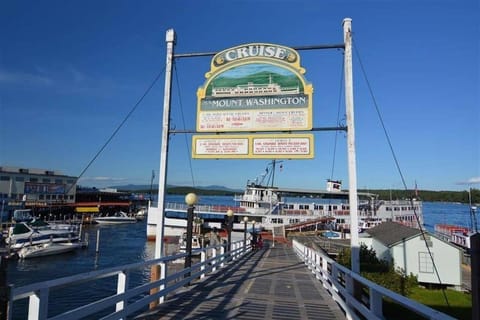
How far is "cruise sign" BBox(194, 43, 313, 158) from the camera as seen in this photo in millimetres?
10156

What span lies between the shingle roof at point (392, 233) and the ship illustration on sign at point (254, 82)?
17929 millimetres

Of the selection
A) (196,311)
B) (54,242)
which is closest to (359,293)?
(196,311)

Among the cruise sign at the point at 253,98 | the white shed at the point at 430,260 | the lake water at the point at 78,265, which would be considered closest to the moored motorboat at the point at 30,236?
the lake water at the point at 78,265

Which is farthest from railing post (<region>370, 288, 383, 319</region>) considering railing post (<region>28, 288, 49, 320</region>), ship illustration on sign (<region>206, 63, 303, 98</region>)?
ship illustration on sign (<region>206, 63, 303, 98</region>)

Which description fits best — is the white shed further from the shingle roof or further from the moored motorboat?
the moored motorboat

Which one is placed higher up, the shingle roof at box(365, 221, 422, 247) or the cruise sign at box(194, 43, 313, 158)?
the cruise sign at box(194, 43, 313, 158)

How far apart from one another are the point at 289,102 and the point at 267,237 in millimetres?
37168

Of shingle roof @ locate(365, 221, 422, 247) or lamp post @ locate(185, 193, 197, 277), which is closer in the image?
lamp post @ locate(185, 193, 197, 277)

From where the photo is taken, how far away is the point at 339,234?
46.8 meters

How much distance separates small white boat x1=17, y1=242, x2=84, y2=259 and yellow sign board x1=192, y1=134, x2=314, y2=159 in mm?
30726

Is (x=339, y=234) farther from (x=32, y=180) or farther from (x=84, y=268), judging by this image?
(x=32, y=180)

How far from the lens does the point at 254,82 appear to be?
10.6 m

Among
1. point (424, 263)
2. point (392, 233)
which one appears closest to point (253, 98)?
point (424, 263)

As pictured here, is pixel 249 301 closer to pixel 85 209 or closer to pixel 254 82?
pixel 254 82
